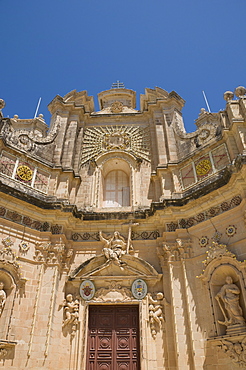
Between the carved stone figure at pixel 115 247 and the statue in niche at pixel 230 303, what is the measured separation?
164 inches

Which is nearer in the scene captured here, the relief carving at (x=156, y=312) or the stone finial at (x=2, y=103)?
the relief carving at (x=156, y=312)

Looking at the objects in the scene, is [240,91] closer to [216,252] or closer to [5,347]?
[216,252]

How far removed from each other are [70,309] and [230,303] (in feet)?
19.7

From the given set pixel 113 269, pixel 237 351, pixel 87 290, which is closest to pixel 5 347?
pixel 87 290

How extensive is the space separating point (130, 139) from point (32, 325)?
10.9 meters

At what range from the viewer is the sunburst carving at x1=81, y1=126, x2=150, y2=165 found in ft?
54.6

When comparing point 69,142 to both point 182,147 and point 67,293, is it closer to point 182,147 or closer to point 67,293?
point 182,147

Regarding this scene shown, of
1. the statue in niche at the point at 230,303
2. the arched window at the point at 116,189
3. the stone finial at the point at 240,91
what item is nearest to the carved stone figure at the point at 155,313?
the statue in niche at the point at 230,303

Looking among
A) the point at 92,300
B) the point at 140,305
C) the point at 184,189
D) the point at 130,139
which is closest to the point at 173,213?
the point at 184,189

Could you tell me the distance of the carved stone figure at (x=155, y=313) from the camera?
1109 centimetres

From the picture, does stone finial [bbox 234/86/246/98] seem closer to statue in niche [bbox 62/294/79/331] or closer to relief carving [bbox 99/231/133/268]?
relief carving [bbox 99/231/133/268]

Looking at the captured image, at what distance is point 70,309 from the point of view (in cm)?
1142

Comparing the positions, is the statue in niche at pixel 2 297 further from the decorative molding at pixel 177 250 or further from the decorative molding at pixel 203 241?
the decorative molding at pixel 203 241

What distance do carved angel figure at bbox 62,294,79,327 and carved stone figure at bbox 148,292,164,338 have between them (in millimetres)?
2888
